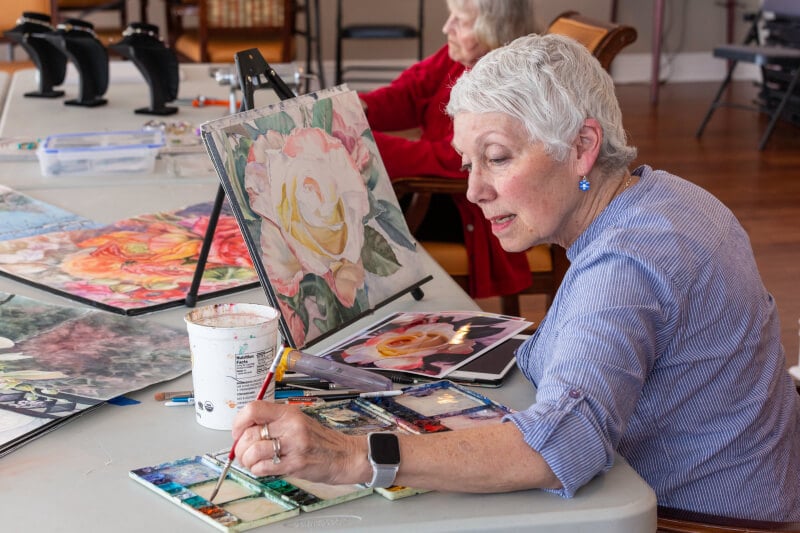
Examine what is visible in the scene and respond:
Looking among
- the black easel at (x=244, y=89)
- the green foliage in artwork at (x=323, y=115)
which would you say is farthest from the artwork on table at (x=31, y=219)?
the green foliage in artwork at (x=323, y=115)

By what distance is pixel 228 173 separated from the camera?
1.30 m

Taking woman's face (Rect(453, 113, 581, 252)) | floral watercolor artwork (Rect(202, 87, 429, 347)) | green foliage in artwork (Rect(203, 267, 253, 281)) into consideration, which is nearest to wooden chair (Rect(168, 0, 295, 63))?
green foliage in artwork (Rect(203, 267, 253, 281))

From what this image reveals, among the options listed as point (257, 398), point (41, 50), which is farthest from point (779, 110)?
point (257, 398)

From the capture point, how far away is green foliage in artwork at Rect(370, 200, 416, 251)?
1.61 m

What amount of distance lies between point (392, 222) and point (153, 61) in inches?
61.7

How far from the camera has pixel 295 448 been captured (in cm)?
96

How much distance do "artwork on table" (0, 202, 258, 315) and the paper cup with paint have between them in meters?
0.43

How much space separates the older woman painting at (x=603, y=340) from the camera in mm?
986

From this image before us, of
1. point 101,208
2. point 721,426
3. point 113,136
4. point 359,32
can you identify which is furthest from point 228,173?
point 359,32

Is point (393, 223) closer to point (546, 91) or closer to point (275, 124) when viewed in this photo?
point (275, 124)

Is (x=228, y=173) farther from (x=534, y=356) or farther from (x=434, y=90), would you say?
(x=434, y=90)

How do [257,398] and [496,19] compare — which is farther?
[496,19]

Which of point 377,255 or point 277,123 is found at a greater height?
point 277,123

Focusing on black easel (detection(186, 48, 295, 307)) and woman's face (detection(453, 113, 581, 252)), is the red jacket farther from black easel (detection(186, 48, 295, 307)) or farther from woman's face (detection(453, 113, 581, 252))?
woman's face (detection(453, 113, 581, 252))
